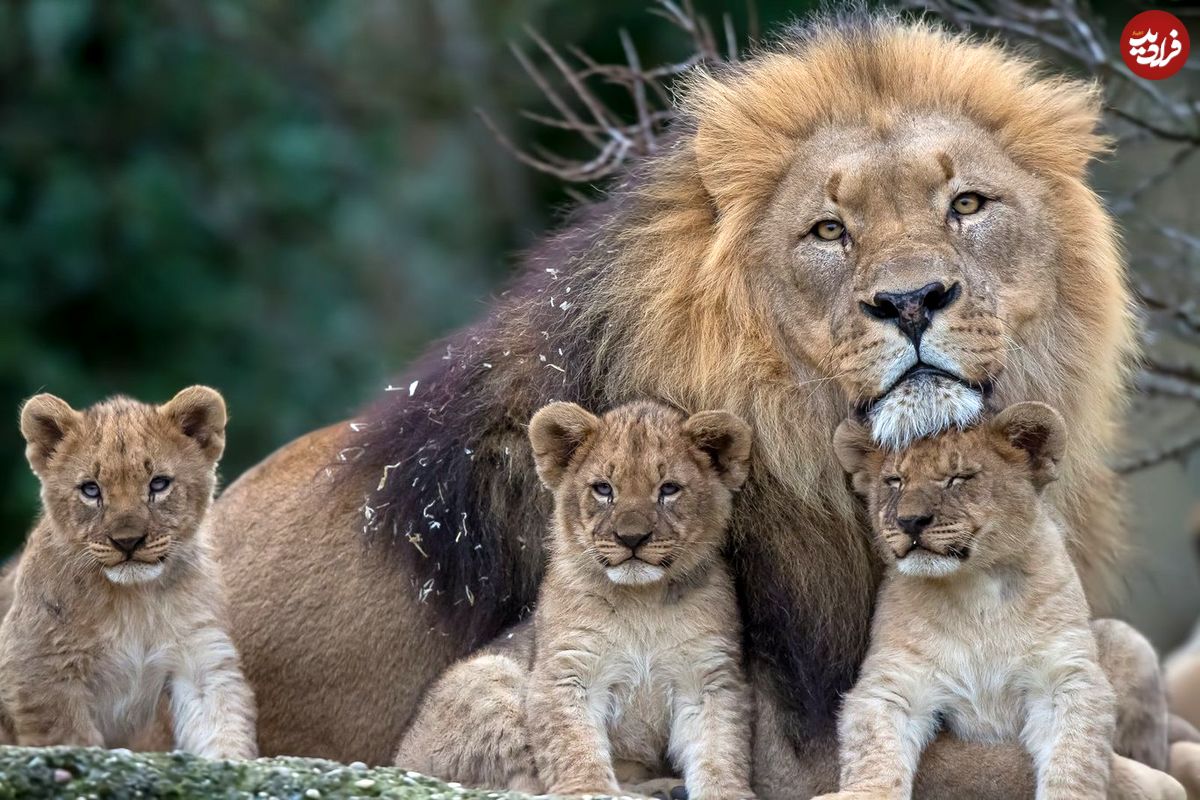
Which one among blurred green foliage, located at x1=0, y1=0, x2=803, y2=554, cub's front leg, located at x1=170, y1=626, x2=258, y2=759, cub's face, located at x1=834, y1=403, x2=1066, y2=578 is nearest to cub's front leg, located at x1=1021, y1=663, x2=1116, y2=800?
cub's face, located at x1=834, y1=403, x2=1066, y2=578

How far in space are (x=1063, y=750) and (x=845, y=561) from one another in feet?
2.45

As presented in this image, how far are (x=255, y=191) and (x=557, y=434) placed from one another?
6.86 metres

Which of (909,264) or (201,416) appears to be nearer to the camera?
(909,264)

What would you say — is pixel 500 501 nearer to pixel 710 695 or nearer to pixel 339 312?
pixel 710 695

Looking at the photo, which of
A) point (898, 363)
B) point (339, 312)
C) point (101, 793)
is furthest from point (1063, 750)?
point (339, 312)

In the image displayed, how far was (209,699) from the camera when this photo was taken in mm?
4777

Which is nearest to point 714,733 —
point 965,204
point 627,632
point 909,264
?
point 627,632

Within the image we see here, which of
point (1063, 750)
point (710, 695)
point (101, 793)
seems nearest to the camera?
point (101, 793)

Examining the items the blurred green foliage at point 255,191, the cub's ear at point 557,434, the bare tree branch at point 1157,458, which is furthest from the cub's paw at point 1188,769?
the blurred green foliage at point 255,191

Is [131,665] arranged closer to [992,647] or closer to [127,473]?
[127,473]

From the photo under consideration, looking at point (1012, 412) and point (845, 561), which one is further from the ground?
point (1012, 412)

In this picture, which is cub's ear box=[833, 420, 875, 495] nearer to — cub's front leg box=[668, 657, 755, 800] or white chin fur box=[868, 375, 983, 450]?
white chin fur box=[868, 375, 983, 450]

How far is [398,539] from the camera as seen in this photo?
5.20 meters

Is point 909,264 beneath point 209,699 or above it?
above
